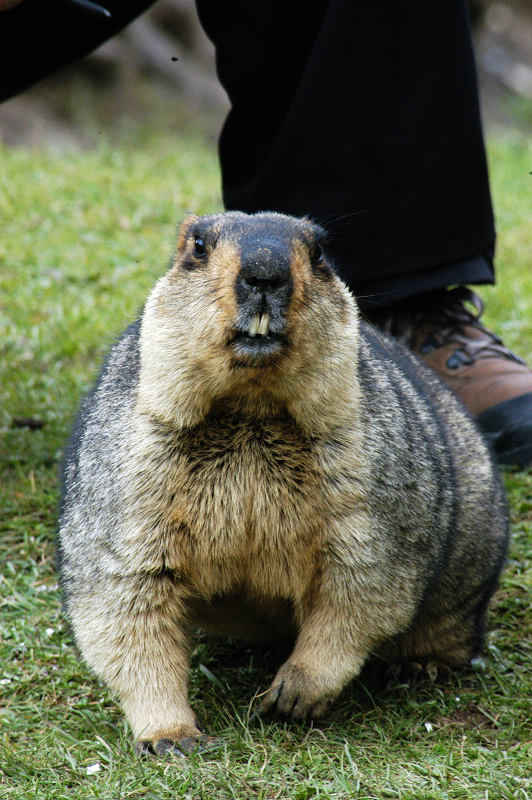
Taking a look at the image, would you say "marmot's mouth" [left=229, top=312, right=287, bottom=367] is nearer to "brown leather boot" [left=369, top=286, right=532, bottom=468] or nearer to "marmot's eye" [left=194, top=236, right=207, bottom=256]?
"marmot's eye" [left=194, top=236, right=207, bottom=256]

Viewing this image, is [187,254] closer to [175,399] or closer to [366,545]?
[175,399]

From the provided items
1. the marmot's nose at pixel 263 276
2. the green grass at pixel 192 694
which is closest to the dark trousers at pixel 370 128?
the green grass at pixel 192 694

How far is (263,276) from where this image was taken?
10.9ft

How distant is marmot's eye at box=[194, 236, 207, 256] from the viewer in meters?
3.73

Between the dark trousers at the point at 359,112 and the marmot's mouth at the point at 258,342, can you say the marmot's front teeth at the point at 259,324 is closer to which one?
the marmot's mouth at the point at 258,342

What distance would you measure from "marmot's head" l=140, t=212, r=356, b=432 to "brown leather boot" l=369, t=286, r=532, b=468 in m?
2.49

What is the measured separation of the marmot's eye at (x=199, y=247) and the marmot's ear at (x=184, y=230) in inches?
9.3

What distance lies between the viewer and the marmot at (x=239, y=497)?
3541 mm

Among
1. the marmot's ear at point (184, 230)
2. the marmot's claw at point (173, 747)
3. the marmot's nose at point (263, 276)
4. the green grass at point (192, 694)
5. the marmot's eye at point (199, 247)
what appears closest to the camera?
the marmot's nose at point (263, 276)

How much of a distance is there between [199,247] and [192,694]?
1752 millimetres

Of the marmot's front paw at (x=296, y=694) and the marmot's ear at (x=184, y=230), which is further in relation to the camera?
the marmot's ear at (x=184, y=230)

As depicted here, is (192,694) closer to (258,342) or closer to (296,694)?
(296,694)

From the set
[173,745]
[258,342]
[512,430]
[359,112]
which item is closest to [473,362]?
[512,430]

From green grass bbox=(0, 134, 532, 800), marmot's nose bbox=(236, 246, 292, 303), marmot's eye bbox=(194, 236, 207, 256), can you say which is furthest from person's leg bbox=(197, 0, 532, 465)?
marmot's nose bbox=(236, 246, 292, 303)
